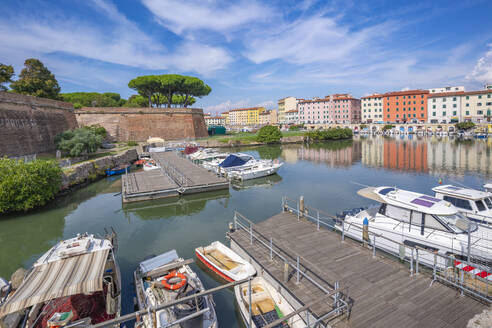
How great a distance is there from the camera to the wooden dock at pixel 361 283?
5996 millimetres

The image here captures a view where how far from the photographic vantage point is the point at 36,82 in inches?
1670

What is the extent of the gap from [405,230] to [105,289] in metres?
10.6

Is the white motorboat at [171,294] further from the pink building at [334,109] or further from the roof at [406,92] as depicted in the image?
the pink building at [334,109]

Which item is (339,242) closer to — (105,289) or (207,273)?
(207,273)

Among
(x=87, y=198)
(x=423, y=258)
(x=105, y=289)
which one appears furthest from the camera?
(x=87, y=198)

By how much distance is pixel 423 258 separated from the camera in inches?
376

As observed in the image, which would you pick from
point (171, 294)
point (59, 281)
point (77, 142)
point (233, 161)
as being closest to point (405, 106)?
point (233, 161)

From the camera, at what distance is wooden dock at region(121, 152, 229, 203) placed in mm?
20031

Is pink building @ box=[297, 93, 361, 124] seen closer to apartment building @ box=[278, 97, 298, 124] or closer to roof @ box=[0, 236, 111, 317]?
apartment building @ box=[278, 97, 298, 124]

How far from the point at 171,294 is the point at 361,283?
512cm

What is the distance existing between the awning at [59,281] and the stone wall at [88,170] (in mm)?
18147

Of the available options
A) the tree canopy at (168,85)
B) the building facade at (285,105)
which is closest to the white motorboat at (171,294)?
the tree canopy at (168,85)

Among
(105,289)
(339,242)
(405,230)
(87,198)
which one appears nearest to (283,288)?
(339,242)

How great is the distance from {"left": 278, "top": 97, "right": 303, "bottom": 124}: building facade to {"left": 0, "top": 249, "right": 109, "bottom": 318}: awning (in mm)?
131634
